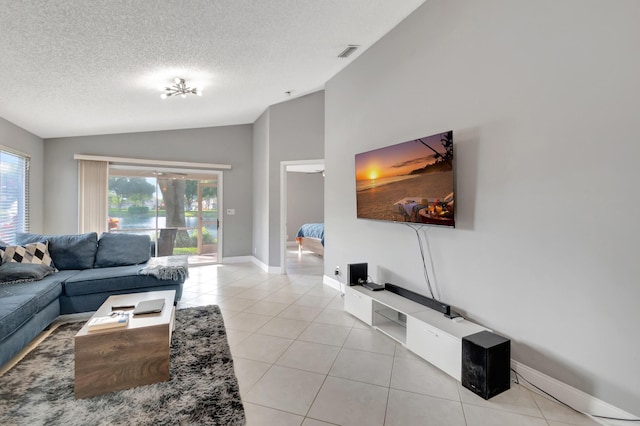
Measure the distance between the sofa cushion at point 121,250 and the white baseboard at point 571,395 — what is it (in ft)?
14.3

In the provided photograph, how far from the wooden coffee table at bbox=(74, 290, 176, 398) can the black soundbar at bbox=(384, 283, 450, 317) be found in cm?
220

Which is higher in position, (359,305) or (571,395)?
(359,305)

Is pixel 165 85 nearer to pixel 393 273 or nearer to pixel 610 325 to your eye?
pixel 393 273

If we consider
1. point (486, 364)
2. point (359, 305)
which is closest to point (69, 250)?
point (359, 305)

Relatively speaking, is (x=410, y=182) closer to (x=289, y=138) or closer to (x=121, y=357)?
(x=121, y=357)

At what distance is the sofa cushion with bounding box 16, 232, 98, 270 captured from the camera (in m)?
3.68

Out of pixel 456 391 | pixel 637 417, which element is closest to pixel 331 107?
pixel 456 391

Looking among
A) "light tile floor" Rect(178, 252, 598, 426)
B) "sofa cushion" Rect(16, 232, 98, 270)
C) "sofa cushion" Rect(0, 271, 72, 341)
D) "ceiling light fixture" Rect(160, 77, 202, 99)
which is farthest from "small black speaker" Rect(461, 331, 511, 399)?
"sofa cushion" Rect(16, 232, 98, 270)

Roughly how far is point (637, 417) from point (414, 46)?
10.9ft

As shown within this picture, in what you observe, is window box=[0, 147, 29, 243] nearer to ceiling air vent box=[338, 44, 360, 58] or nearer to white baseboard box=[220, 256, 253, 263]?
white baseboard box=[220, 256, 253, 263]

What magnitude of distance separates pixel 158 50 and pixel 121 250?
2.58m

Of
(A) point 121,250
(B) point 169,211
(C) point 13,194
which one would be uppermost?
(C) point 13,194

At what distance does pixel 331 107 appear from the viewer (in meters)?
4.68

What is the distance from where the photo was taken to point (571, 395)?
6.25 feet
